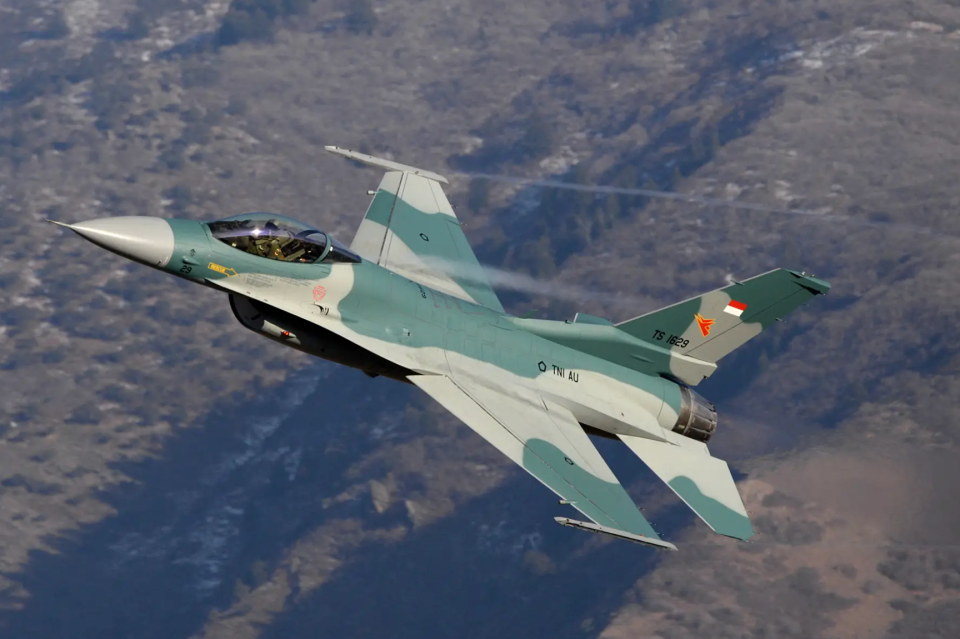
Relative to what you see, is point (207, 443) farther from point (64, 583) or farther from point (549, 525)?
point (549, 525)

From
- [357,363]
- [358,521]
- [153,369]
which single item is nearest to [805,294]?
[357,363]

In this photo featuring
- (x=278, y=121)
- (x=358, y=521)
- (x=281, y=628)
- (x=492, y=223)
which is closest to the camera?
(x=281, y=628)

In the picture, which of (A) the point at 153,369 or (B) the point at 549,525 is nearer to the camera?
(B) the point at 549,525

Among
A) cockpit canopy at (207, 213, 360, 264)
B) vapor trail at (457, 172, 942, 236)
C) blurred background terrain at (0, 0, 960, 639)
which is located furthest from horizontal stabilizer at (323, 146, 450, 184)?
blurred background terrain at (0, 0, 960, 639)

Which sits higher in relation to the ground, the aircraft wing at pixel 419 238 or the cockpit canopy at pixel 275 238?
the cockpit canopy at pixel 275 238

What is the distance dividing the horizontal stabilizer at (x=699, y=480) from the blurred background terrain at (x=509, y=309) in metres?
43.3

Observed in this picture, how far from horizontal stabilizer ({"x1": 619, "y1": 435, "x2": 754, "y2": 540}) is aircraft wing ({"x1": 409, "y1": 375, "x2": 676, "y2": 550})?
1.58 metres

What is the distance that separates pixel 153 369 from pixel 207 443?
9792mm

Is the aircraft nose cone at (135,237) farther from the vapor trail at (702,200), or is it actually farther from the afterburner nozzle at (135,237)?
the vapor trail at (702,200)

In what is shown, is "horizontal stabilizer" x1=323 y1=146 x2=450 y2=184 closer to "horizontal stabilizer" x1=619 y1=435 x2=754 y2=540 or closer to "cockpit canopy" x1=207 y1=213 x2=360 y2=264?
"cockpit canopy" x1=207 y1=213 x2=360 y2=264

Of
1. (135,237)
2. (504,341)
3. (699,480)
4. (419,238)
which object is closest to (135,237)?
(135,237)

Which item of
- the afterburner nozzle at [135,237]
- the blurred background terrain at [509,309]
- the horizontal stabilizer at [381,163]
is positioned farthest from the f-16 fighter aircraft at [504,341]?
the blurred background terrain at [509,309]

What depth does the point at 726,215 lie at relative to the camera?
133 meters

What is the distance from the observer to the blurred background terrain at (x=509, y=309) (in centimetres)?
10569
